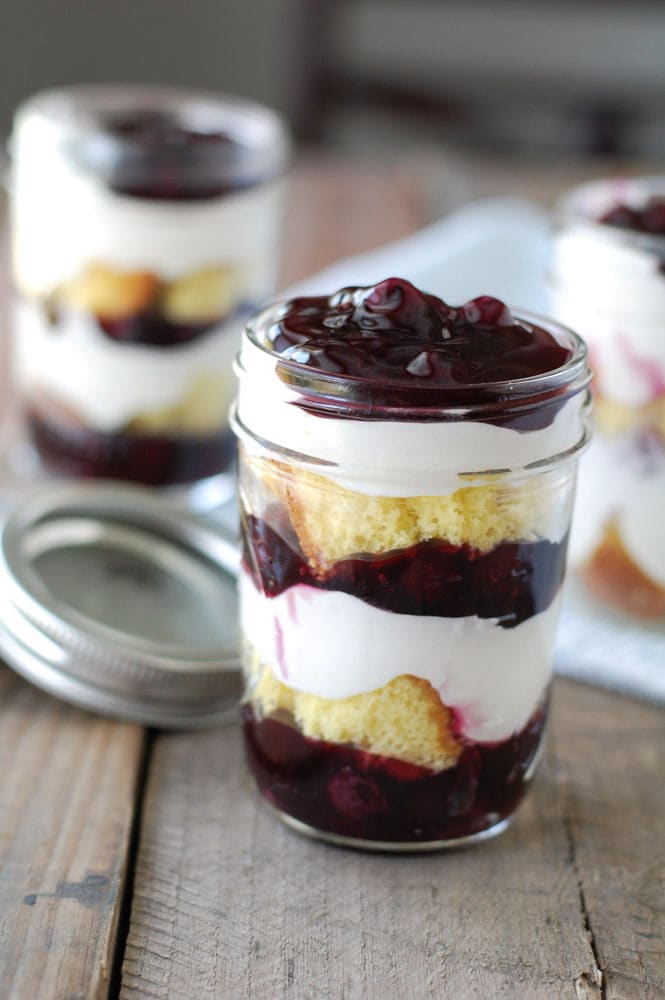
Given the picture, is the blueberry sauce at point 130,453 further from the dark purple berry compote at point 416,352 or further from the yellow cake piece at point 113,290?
the dark purple berry compote at point 416,352

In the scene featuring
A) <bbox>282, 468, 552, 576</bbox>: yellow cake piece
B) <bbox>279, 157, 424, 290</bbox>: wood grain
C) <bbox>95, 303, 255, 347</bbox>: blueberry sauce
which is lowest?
<bbox>279, 157, 424, 290</bbox>: wood grain

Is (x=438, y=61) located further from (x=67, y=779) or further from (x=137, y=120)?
(x=67, y=779)

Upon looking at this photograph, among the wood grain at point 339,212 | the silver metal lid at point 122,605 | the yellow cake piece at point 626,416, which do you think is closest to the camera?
the silver metal lid at point 122,605

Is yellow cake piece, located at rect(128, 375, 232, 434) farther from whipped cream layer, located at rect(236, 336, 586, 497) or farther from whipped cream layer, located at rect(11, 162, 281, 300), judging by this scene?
whipped cream layer, located at rect(236, 336, 586, 497)

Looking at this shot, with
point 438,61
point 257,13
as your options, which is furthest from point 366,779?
point 257,13

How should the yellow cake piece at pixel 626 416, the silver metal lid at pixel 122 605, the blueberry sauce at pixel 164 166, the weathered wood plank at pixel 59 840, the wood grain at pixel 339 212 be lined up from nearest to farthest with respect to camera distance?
the weathered wood plank at pixel 59 840
the silver metal lid at pixel 122 605
the yellow cake piece at pixel 626 416
the blueberry sauce at pixel 164 166
the wood grain at pixel 339 212

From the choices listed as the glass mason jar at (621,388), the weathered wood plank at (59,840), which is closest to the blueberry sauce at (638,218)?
the glass mason jar at (621,388)

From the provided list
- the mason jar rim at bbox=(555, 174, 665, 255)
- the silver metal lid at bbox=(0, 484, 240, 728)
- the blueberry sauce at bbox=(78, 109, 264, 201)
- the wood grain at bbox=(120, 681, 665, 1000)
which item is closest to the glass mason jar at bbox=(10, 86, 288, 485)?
the blueberry sauce at bbox=(78, 109, 264, 201)
